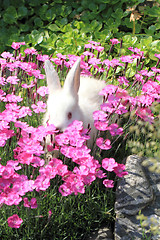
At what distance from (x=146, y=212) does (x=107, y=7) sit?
12.1 feet

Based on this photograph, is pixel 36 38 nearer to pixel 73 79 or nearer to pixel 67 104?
pixel 73 79

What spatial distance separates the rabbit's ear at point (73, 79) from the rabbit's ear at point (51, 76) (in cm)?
9

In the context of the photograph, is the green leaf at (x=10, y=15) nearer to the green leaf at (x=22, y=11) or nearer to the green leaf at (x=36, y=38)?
the green leaf at (x=22, y=11)

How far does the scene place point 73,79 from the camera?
2.80m

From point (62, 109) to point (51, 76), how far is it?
327 millimetres

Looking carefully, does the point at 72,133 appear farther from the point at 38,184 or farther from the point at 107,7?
the point at 107,7

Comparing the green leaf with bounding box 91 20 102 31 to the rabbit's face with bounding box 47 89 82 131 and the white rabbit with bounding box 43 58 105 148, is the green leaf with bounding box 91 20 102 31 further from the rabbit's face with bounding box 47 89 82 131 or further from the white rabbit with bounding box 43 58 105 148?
the rabbit's face with bounding box 47 89 82 131

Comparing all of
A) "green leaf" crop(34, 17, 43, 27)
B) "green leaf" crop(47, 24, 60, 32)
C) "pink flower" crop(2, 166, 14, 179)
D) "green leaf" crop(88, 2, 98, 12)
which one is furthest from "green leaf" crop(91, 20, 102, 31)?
"pink flower" crop(2, 166, 14, 179)

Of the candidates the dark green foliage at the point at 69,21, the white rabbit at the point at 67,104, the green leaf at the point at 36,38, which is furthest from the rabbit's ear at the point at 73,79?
the green leaf at the point at 36,38

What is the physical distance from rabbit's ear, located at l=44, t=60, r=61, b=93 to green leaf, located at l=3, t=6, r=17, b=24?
2.79m

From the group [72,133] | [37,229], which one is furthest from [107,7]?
[37,229]

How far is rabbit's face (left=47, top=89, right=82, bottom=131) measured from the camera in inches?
103

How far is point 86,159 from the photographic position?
7.04 feet

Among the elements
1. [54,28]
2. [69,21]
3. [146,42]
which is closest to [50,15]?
[69,21]
